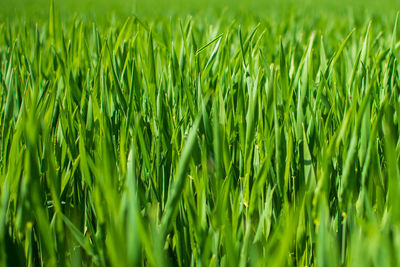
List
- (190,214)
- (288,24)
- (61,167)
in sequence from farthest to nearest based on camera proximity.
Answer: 1. (288,24)
2. (61,167)
3. (190,214)

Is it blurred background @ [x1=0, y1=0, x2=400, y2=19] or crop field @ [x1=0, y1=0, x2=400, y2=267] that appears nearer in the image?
crop field @ [x1=0, y1=0, x2=400, y2=267]

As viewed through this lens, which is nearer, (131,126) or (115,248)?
(115,248)

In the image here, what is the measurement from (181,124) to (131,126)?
0.28 feet

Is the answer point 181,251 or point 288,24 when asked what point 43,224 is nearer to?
point 181,251

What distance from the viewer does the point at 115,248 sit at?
0.30 m

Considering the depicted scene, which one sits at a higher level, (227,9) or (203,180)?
(227,9)

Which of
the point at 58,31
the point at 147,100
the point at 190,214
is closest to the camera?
the point at 190,214

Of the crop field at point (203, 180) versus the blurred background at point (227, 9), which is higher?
the blurred background at point (227, 9)

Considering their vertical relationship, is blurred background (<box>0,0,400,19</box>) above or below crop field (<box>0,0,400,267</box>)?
above

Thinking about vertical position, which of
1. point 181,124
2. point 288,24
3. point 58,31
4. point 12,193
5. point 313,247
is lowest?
point 313,247

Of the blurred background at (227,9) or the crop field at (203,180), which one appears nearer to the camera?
the crop field at (203,180)

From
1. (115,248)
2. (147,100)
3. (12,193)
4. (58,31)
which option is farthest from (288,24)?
(115,248)

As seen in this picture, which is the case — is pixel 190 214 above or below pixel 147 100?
below

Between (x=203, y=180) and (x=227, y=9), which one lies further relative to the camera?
(x=227, y=9)
